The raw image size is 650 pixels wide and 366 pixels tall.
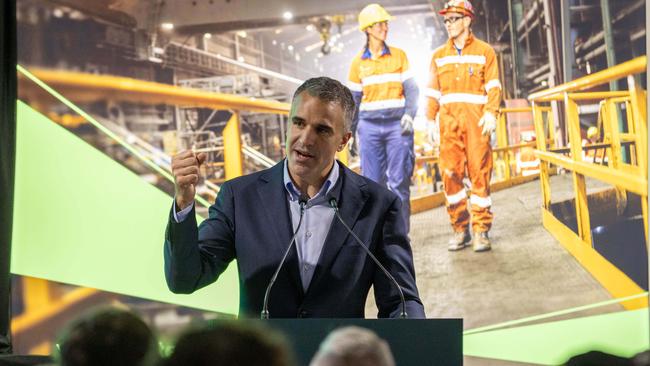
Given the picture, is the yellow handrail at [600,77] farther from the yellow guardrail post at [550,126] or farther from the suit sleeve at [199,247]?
the suit sleeve at [199,247]

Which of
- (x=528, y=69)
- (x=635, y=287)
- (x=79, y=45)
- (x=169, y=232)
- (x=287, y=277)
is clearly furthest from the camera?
(x=79, y=45)

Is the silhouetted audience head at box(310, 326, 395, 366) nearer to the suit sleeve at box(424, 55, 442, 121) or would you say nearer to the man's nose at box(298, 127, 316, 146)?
the man's nose at box(298, 127, 316, 146)

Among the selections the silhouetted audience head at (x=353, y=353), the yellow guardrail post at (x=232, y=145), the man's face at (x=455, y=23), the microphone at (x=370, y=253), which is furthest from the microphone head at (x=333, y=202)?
the yellow guardrail post at (x=232, y=145)

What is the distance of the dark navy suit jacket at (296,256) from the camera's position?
1935 millimetres

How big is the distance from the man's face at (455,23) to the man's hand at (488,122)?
46 cm

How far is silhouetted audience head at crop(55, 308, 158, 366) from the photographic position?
→ 736 mm

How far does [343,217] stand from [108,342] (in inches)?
50.3

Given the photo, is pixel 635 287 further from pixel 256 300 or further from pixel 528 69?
pixel 256 300

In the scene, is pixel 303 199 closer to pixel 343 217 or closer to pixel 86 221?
pixel 343 217

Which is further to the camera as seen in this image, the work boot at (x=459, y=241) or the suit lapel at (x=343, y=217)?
the work boot at (x=459, y=241)

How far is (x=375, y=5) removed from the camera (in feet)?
13.6

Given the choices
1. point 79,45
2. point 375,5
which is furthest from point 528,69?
point 79,45

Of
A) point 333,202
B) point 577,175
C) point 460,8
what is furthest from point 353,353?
point 460,8

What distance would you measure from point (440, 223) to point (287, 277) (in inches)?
88.2
